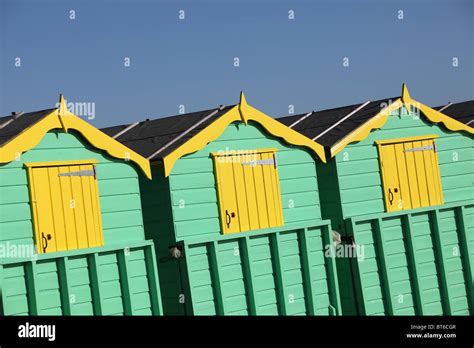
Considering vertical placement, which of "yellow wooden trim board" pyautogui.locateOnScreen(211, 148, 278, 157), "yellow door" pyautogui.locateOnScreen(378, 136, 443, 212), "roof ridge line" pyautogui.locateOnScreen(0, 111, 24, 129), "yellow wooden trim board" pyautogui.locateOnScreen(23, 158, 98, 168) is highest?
"roof ridge line" pyautogui.locateOnScreen(0, 111, 24, 129)

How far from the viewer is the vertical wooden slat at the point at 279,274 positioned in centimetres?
1351

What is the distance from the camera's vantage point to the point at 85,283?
1199 cm

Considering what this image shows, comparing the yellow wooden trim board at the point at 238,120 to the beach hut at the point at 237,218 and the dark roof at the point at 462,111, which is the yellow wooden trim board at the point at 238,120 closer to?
the beach hut at the point at 237,218

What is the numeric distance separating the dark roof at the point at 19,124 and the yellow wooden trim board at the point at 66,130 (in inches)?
3.9

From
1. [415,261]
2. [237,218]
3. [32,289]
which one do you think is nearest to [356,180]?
[415,261]

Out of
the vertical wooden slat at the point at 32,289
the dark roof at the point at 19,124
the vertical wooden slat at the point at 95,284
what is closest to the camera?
the vertical wooden slat at the point at 32,289

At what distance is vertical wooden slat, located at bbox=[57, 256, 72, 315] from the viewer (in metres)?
11.7

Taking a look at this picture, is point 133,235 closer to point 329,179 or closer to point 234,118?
point 234,118

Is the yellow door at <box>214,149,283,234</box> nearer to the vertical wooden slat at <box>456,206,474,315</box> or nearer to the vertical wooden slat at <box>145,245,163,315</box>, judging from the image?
the vertical wooden slat at <box>145,245,163,315</box>

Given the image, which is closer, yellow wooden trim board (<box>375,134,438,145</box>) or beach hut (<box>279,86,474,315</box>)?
beach hut (<box>279,86,474,315</box>)

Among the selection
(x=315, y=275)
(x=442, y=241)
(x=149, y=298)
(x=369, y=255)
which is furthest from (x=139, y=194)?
(x=442, y=241)

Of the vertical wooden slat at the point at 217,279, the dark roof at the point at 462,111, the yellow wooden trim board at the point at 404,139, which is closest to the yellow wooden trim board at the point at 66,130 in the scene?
the vertical wooden slat at the point at 217,279

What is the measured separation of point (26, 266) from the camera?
37.6 ft

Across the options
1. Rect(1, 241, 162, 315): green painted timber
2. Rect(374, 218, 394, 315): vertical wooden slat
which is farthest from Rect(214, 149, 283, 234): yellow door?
Rect(374, 218, 394, 315): vertical wooden slat
